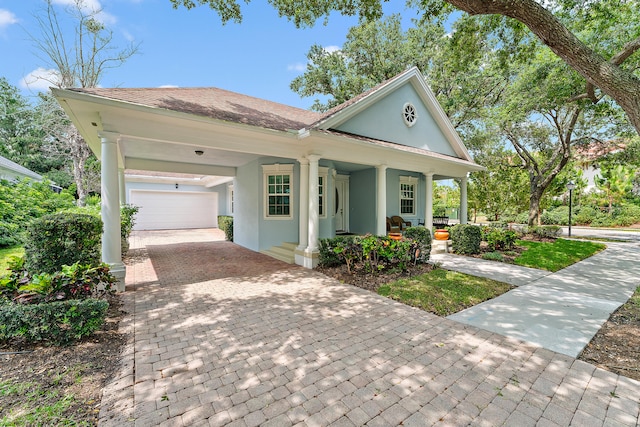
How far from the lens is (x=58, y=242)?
4590 millimetres

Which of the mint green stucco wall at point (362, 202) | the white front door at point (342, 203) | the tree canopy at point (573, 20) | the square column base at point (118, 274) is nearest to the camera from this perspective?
the tree canopy at point (573, 20)

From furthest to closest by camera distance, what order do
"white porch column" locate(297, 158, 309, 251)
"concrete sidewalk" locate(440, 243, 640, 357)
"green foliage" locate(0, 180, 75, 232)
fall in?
"white porch column" locate(297, 158, 309, 251)
"green foliage" locate(0, 180, 75, 232)
"concrete sidewalk" locate(440, 243, 640, 357)

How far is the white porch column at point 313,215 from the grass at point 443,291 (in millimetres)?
2479

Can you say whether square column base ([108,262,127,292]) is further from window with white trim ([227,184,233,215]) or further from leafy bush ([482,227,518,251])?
leafy bush ([482,227,518,251])

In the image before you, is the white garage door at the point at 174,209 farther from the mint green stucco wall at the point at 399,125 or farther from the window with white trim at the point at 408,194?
the mint green stucco wall at the point at 399,125

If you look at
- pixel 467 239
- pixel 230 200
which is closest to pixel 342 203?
pixel 467 239

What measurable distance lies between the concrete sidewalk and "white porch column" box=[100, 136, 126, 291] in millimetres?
6714

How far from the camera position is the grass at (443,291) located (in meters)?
5.09

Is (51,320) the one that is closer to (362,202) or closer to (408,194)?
(362,202)

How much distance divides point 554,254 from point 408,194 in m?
5.93

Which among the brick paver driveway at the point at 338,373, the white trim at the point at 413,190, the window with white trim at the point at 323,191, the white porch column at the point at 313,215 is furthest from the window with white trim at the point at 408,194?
the brick paver driveway at the point at 338,373

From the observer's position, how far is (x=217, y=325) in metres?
4.21

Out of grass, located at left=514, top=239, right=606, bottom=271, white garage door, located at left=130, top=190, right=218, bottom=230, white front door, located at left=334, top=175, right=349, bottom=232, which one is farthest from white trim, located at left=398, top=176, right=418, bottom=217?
white garage door, located at left=130, top=190, right=218, bottom=230

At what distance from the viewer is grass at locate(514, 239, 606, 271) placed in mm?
8543
